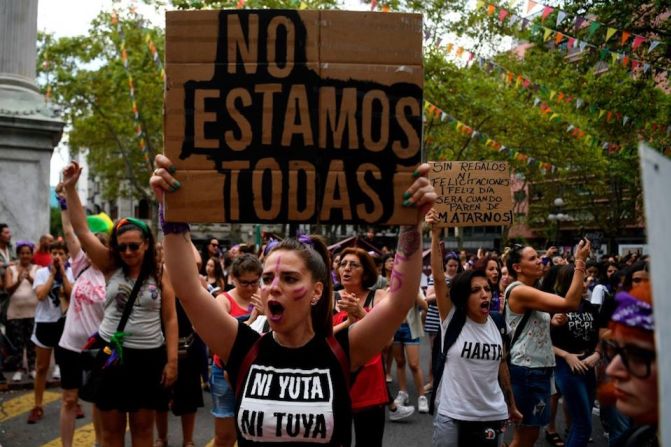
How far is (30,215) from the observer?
12.3m

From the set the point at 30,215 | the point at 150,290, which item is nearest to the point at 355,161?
the point at 150,290

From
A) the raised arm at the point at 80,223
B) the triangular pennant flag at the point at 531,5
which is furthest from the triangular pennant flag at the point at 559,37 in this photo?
the raised arm at the point at 80,223

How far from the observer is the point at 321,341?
3049mm

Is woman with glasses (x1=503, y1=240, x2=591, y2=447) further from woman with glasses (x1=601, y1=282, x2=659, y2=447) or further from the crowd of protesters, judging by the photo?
woman with glasses (x1=601, y1=282, x2=659, y2=447)

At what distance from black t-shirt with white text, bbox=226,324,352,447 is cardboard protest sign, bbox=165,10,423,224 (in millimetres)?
573

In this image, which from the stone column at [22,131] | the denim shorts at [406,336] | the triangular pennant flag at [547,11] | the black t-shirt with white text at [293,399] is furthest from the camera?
the stone column at [22,131]

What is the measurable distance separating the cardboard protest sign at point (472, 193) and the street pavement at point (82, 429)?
7.59 feet

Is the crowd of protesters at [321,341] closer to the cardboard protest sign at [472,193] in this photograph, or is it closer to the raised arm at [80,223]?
the raised arm at [80,223]

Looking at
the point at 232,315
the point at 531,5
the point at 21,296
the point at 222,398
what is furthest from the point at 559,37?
the point at 21,296

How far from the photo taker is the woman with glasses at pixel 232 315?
575cm

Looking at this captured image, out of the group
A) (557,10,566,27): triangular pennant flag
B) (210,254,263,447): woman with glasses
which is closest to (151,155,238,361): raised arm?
(210,254,263,447): woman with glasses

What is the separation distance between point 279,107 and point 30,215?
409 inches

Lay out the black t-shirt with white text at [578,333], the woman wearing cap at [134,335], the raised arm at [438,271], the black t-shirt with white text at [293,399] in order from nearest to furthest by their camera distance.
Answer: the black t-shirt with white text at [293,399]
the woman wearing cap at [134,335]
the raised arm at [438,271]
the black t-shirt with white text at [578,333]

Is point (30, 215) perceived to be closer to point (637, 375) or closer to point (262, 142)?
point (262, 142)
